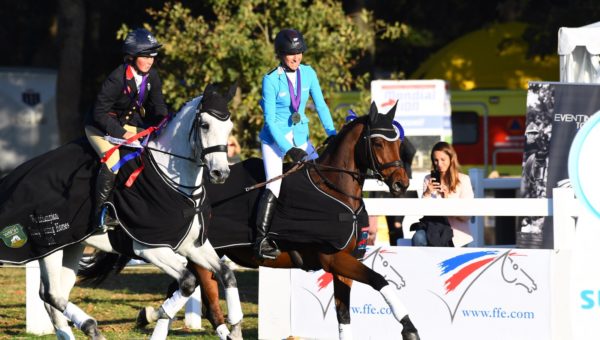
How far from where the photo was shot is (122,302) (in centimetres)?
1567

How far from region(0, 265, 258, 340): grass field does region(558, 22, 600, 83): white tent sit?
4207mm

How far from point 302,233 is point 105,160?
5.79 ft

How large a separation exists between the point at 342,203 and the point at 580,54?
4.31 meters

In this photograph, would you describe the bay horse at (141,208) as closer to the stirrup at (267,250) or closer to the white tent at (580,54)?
the stirrup at (267,250)

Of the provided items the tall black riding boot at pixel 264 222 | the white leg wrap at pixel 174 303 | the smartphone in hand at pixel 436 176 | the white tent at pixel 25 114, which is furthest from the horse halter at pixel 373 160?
the white tent at pixel 25 114

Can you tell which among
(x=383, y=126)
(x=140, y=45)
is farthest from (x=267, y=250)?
(x=140, y=45)

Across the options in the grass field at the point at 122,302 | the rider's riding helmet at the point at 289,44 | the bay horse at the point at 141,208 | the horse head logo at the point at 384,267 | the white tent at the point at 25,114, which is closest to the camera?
the bay horse at the point at 141,208

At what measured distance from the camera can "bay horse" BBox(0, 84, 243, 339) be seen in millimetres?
9719

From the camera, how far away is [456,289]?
1115cm

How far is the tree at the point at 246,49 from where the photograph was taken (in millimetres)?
19469

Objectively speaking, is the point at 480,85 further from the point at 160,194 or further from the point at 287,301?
the point at 160,194

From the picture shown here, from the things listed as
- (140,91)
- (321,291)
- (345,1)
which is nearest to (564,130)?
(321,291)

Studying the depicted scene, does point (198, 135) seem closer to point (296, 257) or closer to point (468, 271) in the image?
point (296, 257)

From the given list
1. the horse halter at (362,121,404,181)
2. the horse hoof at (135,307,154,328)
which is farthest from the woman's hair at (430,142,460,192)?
the horse hoof at (135,307,154,328)
